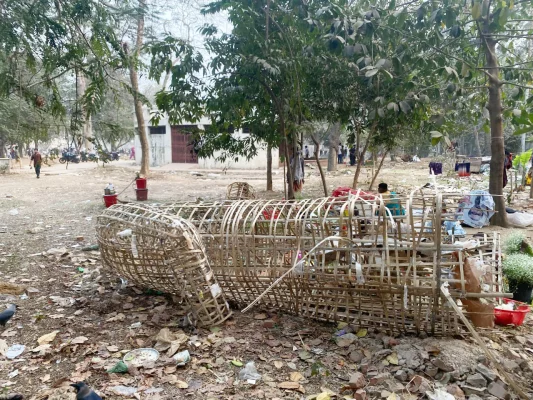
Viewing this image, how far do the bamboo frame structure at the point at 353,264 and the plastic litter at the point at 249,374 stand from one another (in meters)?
0.46

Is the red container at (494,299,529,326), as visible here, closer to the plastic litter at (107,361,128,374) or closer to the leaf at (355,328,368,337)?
the leaf at (355,328,368,337)

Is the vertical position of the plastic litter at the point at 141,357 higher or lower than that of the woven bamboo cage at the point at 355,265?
lower

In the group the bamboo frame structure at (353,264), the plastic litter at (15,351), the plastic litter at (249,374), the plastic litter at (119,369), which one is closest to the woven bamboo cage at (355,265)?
the bamboo frame structure at (353,264)

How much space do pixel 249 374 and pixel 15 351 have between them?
1.81 meters

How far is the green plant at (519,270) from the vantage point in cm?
391

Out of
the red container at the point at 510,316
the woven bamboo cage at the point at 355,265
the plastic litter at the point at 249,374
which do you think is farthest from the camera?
the red container at the point at 510,316

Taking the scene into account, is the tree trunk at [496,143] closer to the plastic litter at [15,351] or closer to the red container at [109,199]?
the plastic litter at [15,351]

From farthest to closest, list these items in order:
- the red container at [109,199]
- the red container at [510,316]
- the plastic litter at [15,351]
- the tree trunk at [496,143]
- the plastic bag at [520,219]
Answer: the red container at [109,199], the plastic bag at [520,219], the tree trunk at [496,143], the red container at [510,316], the plastic litter at [15,351]

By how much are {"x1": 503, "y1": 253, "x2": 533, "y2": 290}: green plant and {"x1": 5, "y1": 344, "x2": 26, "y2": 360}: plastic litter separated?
4.36m

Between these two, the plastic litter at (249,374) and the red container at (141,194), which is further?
the red container at (141,194)

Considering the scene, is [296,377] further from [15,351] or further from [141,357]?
[15,351]

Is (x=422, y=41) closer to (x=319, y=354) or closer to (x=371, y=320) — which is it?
(x=371, y=320)

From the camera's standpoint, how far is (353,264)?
3.13 metres

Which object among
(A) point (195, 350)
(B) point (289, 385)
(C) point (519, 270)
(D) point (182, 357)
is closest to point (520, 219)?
(C) point (519, 270)
